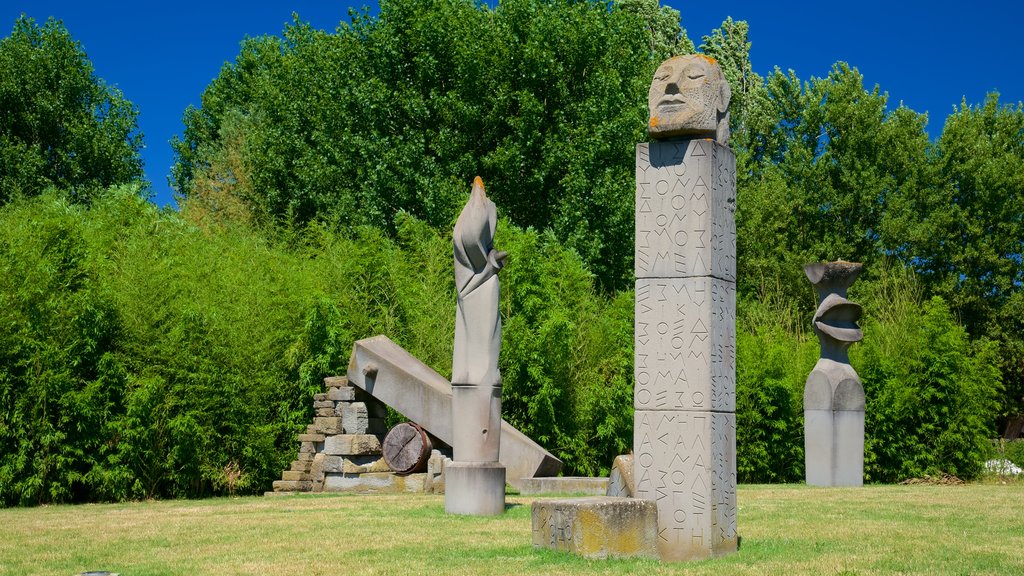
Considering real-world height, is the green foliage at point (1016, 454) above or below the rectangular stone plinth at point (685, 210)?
below

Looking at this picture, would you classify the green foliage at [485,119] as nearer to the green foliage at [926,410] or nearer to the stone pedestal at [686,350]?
the green foliage at [926,410]

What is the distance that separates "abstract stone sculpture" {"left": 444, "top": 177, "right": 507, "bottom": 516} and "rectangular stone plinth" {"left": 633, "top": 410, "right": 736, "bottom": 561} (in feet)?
11.2

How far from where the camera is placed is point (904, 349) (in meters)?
17.9

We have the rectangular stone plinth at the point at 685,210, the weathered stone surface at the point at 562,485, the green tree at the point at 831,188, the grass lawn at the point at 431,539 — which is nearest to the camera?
the grass lawn at the point at 431,539

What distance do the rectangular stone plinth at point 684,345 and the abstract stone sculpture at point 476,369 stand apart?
346 centimetres

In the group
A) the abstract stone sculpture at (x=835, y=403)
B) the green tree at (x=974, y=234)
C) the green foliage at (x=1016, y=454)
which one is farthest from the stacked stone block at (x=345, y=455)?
the green tree at (x=974, y=234)

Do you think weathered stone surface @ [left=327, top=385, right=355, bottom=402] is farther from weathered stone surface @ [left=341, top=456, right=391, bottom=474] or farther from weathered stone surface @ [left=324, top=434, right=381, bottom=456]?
weathered stone surface @ [left=341, top=456, right=391, bottom=474]

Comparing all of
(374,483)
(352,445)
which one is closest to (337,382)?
(352,445)

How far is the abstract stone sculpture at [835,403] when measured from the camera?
14930mm

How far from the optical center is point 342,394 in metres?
14.2

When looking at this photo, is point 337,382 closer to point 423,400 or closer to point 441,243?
point 423,400

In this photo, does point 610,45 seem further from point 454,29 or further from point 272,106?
point 272,106

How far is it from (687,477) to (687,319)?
3.43 feet

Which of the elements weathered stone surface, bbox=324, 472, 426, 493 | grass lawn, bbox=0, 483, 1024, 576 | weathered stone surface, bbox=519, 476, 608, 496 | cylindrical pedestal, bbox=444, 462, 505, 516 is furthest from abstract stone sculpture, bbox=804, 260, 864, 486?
cylindrical pedestal, bbox=444, 462, 505, 516
